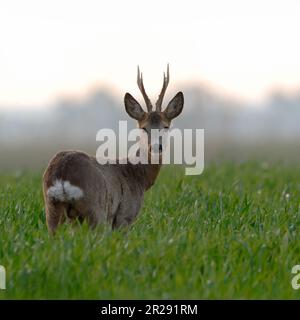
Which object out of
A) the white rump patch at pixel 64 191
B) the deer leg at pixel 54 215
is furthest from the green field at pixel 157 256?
the white rump patch at pixel 64 191

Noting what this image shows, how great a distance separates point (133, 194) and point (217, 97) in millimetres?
142047

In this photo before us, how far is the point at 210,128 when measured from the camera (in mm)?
150375

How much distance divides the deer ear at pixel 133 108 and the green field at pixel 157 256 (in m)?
1.26

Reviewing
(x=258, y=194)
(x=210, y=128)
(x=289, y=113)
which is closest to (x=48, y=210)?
(x=258, y=194)

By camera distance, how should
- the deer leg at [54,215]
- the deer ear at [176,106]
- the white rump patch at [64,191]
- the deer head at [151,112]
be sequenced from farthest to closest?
1. the deer ear at [176,106]
2. the deer head at [151,112]
3. the deer leg at [54,215]
4. the white rump patch at [64,191]

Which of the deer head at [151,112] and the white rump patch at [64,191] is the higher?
the deer head at [151,112]

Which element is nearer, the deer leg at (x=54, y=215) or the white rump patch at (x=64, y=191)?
the white rump patch at (x=64, y=191)

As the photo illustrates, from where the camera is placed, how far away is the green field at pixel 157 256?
7.30 meters

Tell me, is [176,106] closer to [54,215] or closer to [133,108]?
[133,108]

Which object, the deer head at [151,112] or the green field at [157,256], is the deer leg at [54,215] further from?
the deer head at [151,112]

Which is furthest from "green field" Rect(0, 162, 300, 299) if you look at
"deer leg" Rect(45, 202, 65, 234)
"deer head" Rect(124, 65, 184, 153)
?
"deer head" Rect(124, 65, 184, 153)
